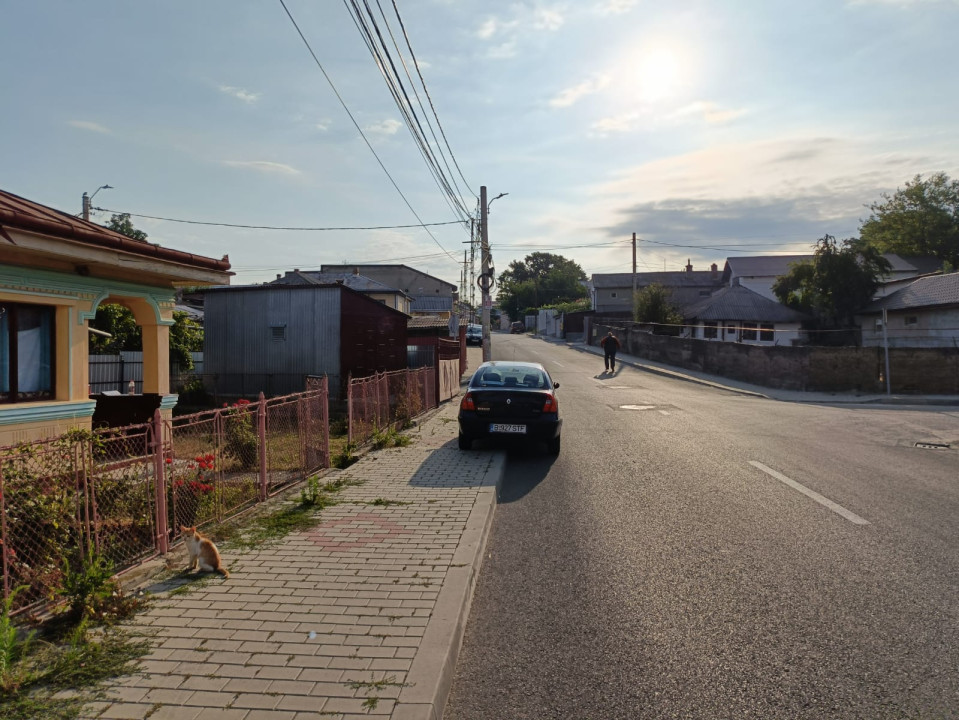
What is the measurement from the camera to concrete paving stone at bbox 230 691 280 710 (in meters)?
3.34

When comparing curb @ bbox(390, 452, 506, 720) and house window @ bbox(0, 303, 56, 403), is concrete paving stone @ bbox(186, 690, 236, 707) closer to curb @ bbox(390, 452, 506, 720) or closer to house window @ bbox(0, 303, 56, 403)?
curb @ bbox(390, 452, 506, 720)

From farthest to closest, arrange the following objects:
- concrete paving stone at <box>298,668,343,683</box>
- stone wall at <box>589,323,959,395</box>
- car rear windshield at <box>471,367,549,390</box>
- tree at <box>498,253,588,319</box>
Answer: tree at <box>498,253,588,319</box>
stone wall at <box>589,323,959,395</box>
car rear windshield at <box>471,367,549,390</box>
concrete paving stone at <box>298,668,343,683</box>

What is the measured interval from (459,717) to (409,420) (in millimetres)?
11242

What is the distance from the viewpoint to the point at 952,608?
15.3 ft

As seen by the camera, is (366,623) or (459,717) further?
(366,623)

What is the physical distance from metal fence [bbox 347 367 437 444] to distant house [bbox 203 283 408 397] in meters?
4.85

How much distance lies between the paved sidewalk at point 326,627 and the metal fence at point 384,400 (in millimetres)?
4681

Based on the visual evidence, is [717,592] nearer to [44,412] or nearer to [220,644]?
[220,644]

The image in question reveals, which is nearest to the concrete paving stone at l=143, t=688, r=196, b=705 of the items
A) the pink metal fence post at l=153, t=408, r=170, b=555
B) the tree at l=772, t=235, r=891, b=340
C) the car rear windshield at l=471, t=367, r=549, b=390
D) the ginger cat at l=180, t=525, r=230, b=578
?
the ginger cat at l=180, t=525, r=230, b=578

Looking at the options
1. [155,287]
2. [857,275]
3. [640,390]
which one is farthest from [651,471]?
[857,275]

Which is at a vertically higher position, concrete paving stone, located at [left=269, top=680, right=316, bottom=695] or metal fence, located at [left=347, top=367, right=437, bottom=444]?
metal fence, located at [left=347, top=367, right=437, bottom=444]

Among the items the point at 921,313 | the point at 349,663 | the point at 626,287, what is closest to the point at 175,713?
the point at 349,663

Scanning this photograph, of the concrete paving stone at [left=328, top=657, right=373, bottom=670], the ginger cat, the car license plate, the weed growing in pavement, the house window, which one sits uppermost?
the house window

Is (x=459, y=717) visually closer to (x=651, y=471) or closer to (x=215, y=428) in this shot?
(x=215, y=428)
